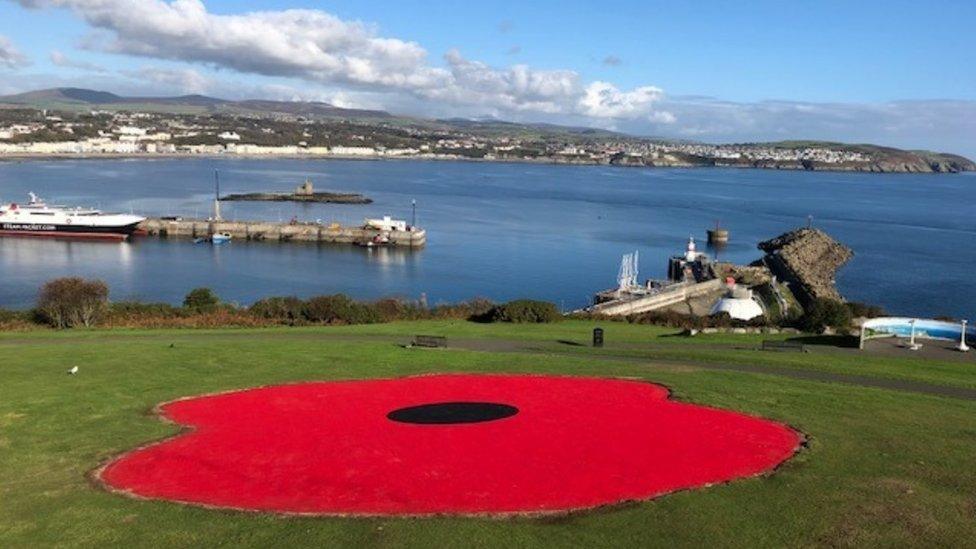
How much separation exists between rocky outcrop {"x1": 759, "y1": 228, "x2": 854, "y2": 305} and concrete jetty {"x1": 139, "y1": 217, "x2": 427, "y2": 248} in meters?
37.0

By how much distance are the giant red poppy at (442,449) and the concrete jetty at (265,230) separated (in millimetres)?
71693

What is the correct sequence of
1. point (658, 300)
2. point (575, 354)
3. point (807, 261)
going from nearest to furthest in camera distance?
1. point (575, 354)
2. point (658, 300)
3. point (807, 261)

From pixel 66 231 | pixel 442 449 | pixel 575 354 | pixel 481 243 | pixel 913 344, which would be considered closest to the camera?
pixel 442 449

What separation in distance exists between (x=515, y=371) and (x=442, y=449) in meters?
7.82

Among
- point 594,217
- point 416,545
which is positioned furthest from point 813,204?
point 416,545

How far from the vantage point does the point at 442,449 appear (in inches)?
545

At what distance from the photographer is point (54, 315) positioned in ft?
101

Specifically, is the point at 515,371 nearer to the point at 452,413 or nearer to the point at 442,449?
the point at 452,413

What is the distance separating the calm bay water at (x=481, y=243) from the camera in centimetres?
6488

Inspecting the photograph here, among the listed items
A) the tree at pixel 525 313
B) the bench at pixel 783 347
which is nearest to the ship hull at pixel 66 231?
the tree at pixel 525 313

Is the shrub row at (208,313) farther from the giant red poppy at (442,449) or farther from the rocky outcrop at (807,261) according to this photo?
the rocky outcrop at (807,261)

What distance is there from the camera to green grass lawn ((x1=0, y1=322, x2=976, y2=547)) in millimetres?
9875

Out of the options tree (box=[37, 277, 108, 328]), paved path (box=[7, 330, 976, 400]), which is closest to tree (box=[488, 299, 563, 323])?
paved path (box=[7, 330, 976, 400])

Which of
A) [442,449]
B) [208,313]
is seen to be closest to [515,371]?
[442,449]
